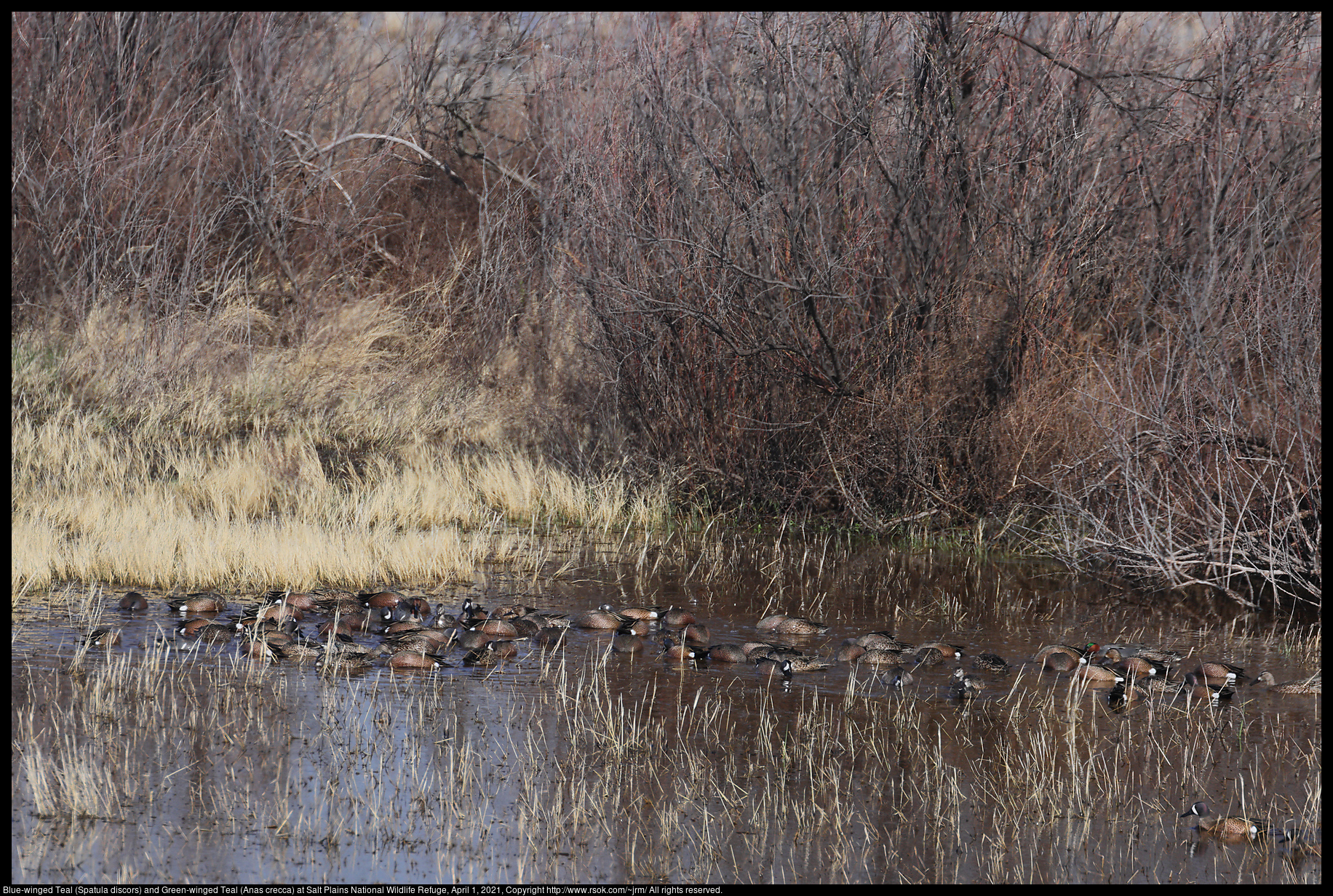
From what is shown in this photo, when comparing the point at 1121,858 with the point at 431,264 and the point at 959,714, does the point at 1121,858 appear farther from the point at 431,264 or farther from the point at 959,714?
the point at 431,264

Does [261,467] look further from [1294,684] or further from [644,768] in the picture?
[1294,684]

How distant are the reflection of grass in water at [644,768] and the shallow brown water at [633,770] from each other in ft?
0.05

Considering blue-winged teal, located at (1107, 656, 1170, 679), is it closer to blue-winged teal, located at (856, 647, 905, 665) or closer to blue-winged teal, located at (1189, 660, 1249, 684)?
blue-winged teal, located at (1189, 660, 1249, 684)

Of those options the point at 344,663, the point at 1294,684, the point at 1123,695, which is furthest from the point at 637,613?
the point at 1294,684

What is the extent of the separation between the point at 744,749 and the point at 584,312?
23.0 ft

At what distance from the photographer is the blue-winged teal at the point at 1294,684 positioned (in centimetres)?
712

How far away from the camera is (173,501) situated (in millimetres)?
11016

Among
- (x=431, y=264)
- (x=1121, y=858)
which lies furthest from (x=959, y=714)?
(x=431, y=264)

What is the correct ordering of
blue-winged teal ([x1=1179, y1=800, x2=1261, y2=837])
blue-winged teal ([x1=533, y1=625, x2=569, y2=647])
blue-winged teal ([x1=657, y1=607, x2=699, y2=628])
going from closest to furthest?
blue-winged teal ([x1=1179, y1=800, x2=1261, y2=837])
blue-winged teal ([x1=533, y1=625, x2=569, y2=647])
blue-winged teal ([x1=657, y1=607, x2=699, y2=628])

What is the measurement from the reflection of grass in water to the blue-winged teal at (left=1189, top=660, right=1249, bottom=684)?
1.09 feet

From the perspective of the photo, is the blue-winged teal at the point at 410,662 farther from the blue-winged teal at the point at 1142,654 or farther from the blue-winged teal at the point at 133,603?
the blue-winged teal at the point at 1142,654

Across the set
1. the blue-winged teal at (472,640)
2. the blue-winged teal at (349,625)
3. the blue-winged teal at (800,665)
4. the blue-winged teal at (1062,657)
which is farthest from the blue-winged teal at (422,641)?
the blue-winged teal at (1062,657)

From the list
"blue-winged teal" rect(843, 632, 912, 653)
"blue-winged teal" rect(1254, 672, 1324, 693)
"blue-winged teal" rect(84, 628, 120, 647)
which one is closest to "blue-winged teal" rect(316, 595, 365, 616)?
"blue-winged teal" rect(84, 628, 120, 647)

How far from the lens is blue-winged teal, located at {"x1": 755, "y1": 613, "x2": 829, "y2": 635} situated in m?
8.36
